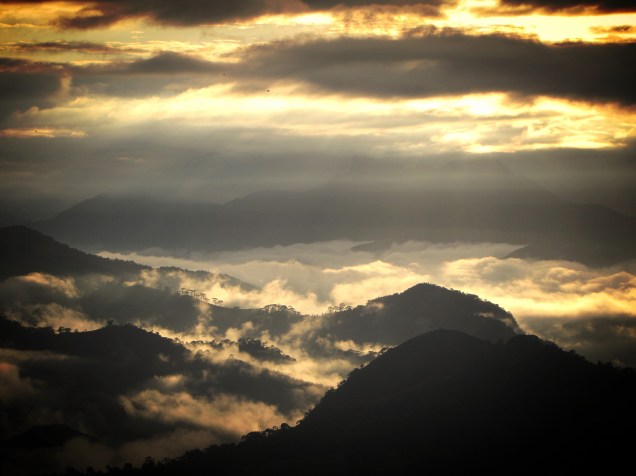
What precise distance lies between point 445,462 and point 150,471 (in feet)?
187

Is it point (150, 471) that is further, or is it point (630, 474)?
point (150, 471)

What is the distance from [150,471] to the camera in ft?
651

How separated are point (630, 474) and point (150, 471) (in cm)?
8770

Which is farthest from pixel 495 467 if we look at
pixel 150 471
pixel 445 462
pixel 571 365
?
pixel 150 471

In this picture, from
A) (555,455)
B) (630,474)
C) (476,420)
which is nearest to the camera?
(630,474)

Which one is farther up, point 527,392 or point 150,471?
point 527,392

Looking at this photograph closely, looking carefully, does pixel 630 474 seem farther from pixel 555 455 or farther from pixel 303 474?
pixel 303 474

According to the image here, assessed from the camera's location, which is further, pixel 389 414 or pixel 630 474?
pixel 389 414

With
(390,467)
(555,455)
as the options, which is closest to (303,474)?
(390,467)

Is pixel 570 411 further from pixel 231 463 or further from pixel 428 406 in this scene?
pixel 231 463

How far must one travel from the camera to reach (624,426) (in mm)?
173750

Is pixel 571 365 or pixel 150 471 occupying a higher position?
pixel 571 365

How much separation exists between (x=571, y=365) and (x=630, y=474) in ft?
133

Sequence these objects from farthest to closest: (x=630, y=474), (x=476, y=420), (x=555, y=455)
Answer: (x=476, y=420)
(x=555, y=455)
(x=630, y=474)
